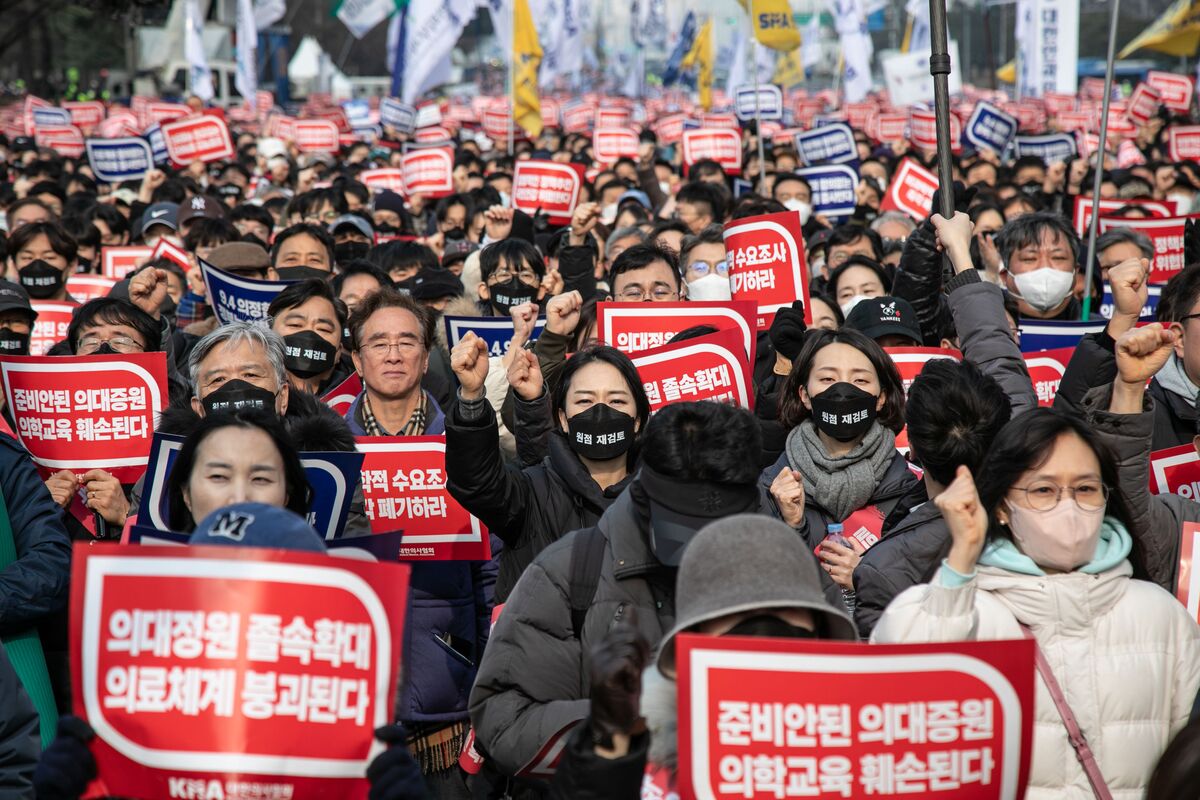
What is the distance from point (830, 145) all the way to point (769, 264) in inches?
396

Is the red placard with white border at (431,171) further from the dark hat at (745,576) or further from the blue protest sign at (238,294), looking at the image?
the dark hat at (745,576)

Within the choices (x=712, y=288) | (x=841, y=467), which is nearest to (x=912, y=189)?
(x=712, y=288)

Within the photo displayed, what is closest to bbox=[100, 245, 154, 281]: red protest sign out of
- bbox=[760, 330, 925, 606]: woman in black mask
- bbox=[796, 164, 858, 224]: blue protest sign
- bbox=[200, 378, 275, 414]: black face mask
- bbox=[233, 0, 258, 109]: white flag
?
bbox=[796, 164, 858, 224]: blue protest sign

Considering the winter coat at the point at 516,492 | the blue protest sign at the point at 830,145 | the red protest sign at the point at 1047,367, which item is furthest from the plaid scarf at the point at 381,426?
the blue protest sign at the point at 830,145

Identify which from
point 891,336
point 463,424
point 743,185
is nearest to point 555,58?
point 743,185

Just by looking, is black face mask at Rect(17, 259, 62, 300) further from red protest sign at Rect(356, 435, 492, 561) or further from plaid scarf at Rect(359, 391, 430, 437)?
red protest sign at Rect(356, 435, 492, 561)

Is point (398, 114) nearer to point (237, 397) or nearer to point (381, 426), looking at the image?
point (381, 426)

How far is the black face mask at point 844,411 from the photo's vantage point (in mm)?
5023

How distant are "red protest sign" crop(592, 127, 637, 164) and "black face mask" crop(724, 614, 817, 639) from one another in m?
18.4

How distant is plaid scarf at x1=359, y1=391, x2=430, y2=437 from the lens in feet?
18.4

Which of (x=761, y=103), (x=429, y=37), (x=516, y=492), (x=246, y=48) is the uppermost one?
(x=246, y=48)

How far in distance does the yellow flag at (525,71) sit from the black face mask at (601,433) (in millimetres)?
15386

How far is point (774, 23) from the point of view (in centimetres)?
1759

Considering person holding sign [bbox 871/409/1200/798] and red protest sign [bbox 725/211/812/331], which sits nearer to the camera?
person holding sign [bbox 871/409/1200/798]
